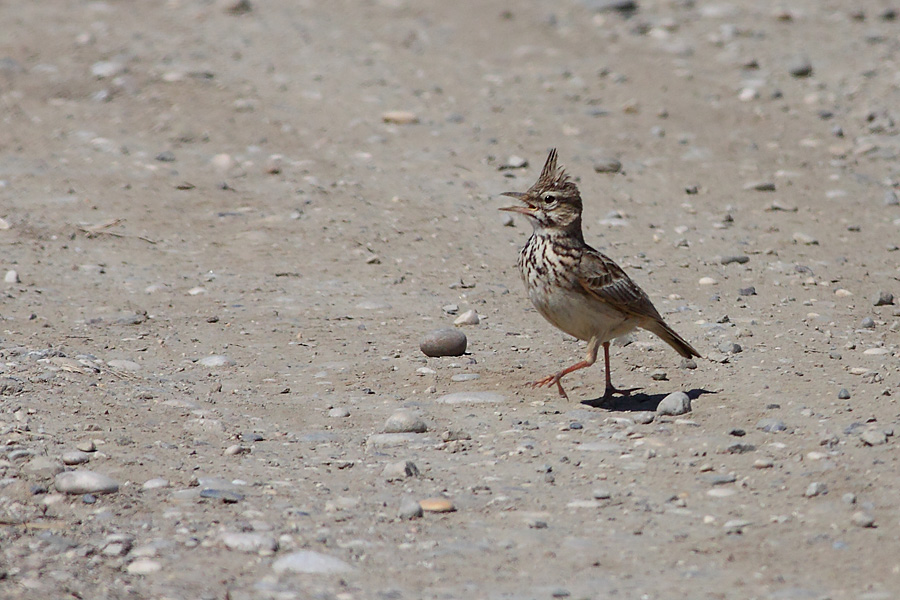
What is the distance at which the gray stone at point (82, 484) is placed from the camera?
5.39m

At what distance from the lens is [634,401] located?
23.0ft

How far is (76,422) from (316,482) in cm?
143

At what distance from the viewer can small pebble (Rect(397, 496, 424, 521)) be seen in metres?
5.29

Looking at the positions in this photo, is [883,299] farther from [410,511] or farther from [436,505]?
[410,511]

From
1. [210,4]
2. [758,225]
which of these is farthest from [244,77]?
[758,225]

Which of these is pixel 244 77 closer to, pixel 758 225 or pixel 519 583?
pixel 758 225

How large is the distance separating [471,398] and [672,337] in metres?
1.30

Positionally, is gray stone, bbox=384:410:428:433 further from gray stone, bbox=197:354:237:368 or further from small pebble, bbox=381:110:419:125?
small pebble, bbox=381:110:419:125

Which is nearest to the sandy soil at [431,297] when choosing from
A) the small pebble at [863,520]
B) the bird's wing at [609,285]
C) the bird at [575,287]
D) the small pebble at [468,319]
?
the small pebble at [863,520]

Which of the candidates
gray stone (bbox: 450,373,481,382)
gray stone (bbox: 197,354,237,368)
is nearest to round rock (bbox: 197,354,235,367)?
gray stone (bbox: 197,354,237,368)

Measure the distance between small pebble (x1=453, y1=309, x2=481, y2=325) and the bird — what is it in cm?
129

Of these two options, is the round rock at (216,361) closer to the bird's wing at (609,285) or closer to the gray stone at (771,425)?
the bird's wing at (609,285)

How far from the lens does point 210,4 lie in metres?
16.2

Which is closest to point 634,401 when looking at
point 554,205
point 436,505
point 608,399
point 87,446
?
point 608,399
